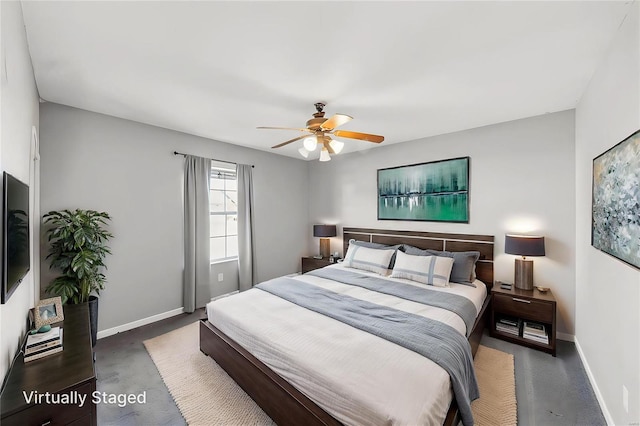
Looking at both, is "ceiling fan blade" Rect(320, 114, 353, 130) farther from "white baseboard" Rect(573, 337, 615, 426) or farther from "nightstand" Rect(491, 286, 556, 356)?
"white baseboard" Rect(573, 337, 615, 426)

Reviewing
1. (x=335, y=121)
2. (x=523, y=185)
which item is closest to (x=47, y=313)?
(x=335, y=121)

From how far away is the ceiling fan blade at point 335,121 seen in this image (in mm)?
2282

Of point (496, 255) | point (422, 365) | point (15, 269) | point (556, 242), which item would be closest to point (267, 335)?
point (422, 365)

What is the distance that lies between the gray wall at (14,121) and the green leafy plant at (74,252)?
0.60 meters

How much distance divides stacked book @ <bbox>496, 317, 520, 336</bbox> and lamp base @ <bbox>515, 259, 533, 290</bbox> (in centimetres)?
40

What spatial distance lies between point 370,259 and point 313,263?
149 centimetres

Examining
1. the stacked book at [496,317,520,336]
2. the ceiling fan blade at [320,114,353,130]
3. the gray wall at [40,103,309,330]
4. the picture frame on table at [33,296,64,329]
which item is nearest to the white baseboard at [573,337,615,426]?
the stacked book at [496,317,520,336]

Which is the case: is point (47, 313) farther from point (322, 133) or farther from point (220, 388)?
point (322, 133)

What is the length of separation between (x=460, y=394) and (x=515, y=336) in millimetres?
1910

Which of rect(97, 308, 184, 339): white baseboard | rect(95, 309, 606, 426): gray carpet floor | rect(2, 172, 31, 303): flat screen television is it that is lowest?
rect(95, 309, 606, 426): gray carpet floor

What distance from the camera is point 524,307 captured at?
9.53 feet

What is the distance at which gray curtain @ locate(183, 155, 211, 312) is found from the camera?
3.78 meters

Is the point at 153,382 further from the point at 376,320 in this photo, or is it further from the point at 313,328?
the point at 376,320

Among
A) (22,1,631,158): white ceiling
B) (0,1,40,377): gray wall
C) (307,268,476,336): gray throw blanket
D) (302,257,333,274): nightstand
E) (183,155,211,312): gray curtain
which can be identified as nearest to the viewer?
(0,1,40,377): gray wall
